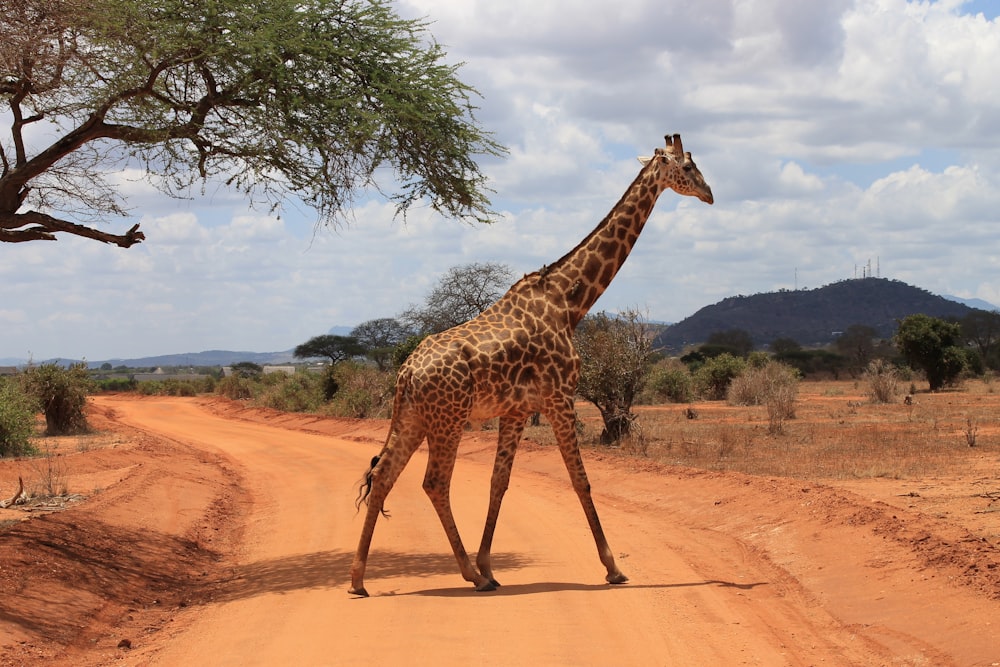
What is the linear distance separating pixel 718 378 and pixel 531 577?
3472 centimetres

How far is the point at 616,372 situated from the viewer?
22.1m

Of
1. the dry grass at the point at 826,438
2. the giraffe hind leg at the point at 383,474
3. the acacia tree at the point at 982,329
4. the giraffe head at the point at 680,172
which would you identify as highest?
the acacia tree at the point at 982,329

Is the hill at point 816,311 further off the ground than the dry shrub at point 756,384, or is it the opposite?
the hill at point 816,311

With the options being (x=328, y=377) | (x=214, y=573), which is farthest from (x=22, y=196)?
(x=328, y=377)

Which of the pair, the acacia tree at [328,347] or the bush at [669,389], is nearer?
the bush at [669,389]

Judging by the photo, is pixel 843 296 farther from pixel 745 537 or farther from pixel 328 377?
pixel 745 537

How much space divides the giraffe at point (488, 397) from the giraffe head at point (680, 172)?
1447mm

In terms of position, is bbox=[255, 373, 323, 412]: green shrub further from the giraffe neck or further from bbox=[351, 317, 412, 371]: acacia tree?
bbox=[351, 317, 412, 371]: acacia tree

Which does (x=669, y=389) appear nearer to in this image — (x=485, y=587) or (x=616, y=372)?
(x=616, y=372)

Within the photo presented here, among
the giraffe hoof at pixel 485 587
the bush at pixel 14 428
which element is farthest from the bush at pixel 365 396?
the giraffe hoof at pixel 485 587

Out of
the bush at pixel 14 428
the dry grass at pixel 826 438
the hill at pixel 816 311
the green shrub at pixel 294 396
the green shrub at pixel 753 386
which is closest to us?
the dry grass at pixel 826 438

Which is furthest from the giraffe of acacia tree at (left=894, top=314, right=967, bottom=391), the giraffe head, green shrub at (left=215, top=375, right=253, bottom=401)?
green shrub at (left=215, top=375, right=253, bottom=401)

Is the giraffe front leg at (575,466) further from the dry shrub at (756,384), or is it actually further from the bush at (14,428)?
the dry shrub at (756,384)

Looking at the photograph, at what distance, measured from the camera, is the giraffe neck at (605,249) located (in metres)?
9.96
